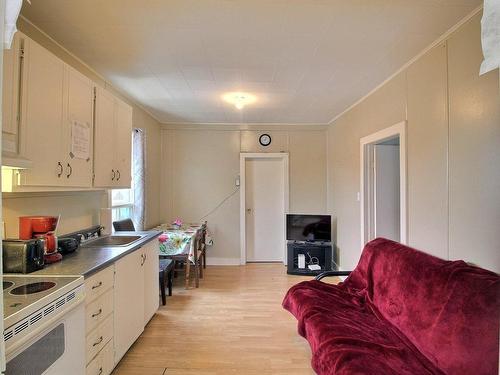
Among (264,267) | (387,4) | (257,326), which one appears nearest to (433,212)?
(387,4)

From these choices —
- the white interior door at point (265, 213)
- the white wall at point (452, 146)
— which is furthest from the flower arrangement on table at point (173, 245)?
the white wall at point (452, 146)

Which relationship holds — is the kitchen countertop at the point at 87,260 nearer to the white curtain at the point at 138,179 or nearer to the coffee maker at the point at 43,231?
the coffee maker at the point at 43,231

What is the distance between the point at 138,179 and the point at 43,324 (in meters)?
2.71

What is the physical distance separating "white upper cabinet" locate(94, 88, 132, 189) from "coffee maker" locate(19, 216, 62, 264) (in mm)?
573

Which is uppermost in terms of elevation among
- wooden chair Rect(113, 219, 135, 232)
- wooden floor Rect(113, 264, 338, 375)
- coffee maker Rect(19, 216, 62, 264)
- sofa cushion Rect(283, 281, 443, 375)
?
coffee maker Rect(19, 216, 62, 264)

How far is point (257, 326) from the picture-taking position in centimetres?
280

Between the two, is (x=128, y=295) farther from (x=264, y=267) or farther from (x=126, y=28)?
(x=264, y=267)

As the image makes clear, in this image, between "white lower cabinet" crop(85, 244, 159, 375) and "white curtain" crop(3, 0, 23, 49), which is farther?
"white lower cabinet" crop(85, 244, 159, 375)

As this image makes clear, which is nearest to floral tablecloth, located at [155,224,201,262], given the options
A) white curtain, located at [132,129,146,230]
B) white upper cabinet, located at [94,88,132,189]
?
white curtain, located at [132,129,146,230]

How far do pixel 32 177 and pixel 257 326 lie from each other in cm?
230

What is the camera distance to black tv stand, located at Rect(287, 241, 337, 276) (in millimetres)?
4508

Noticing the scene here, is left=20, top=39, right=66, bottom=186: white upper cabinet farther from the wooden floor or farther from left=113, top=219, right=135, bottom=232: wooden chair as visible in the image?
the wooden floor

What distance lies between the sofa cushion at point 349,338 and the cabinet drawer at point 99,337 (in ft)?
4.47

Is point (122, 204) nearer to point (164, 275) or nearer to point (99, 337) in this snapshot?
point (164, 275)
